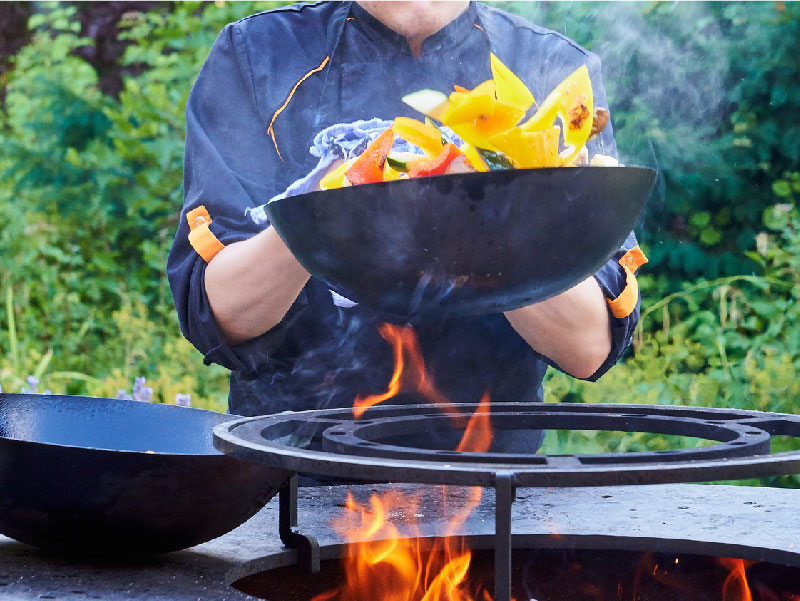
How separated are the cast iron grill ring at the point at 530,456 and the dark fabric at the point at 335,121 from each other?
0.54 meters

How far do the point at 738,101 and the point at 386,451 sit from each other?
3335 millimetres

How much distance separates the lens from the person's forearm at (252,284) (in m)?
1.73

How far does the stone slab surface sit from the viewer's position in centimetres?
131

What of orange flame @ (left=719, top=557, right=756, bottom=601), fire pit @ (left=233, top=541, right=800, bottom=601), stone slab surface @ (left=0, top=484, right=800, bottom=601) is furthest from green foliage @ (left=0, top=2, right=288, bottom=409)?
orange flame @ (left=719, top=557, right=756, bottom=601)

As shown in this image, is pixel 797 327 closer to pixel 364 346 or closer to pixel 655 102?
pixel 655 102

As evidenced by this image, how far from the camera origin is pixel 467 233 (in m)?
1.14

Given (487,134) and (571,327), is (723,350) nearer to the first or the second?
(571,327)

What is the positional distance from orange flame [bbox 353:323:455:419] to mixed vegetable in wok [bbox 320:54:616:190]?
822 mm

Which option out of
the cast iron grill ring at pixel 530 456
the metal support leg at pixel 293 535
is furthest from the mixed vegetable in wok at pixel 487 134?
the metal support leg at pixel 293 535

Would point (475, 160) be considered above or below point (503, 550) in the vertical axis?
above

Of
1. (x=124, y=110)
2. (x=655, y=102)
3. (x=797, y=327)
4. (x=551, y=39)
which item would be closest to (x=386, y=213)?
→ (x=551, y=39)

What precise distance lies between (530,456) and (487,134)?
370 millimetres

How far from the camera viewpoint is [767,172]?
417 cm

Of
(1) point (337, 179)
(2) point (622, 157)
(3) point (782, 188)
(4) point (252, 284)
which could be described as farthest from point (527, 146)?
(3) point (782, 188)
